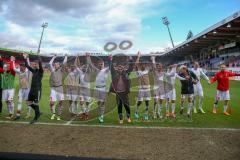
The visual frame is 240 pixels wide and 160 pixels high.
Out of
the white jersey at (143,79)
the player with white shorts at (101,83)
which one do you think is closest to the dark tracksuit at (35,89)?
the player with white shorts at (101,83)

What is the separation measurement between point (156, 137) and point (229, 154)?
2040mm

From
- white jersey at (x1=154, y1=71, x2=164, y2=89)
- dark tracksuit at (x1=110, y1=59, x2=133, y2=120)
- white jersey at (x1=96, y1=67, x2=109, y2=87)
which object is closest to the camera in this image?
dark tracksuit at (x1=110, y1=59, x2=133, y2=120)

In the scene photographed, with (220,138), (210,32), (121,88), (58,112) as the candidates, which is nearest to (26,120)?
(58,112)

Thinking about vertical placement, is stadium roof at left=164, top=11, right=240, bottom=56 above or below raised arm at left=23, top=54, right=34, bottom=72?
above

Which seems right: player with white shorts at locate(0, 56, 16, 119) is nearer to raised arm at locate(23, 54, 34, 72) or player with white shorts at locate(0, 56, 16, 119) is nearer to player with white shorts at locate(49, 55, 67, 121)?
raised arm at locate(23, 54, 34, 72)

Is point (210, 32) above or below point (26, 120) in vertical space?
above

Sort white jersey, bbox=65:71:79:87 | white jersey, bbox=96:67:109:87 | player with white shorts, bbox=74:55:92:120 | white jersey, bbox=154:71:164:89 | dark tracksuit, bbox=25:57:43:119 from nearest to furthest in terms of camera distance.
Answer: dark tracksuit, bbox=25:57:43:119 → white jersey, bbox=96:67:109:87 → player with white shorts, bbox=74:55:92:120 → white jersey, bbox=65:71:79:87 → white jersey, bbox=154:71:164:89

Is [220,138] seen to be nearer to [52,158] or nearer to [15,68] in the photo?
[52,158]

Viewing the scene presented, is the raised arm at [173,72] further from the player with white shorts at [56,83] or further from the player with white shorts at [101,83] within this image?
the player with white shorts at [56,83]

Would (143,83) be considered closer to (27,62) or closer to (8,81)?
(27,62)

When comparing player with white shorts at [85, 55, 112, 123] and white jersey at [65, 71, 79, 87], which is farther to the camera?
white jersey at [65, 71, 79, 87]

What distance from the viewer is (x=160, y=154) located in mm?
6250

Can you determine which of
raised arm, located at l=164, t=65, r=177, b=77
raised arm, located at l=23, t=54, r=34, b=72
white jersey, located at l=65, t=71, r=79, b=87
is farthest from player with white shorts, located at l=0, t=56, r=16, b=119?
raised arm, located at l=164, t=65, r=177, b=77

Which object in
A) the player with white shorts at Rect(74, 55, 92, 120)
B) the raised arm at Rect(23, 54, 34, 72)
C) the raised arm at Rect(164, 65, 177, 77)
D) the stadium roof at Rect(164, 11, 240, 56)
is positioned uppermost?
the stadium roof at Rect(164, 11, 240, 56)
